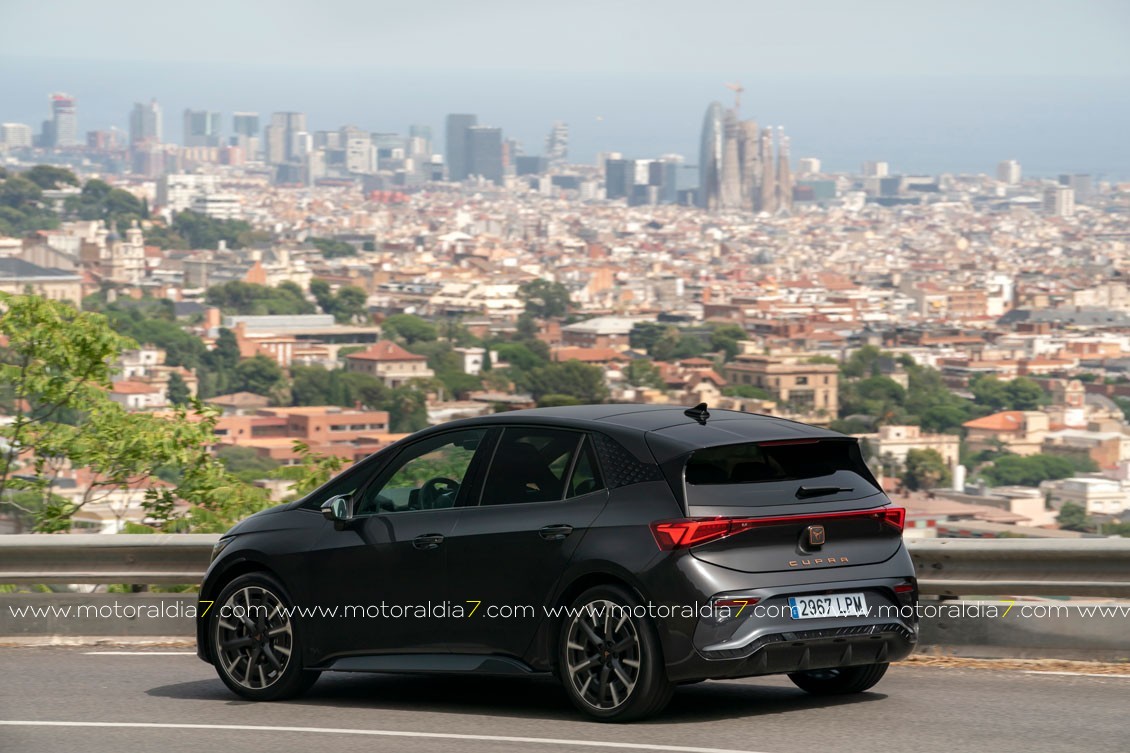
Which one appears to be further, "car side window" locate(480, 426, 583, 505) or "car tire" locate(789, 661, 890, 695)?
"car tire" locate(789, 661, 890, 695)

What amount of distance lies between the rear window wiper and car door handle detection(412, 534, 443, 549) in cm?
146

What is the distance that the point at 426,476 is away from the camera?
7.08 meters

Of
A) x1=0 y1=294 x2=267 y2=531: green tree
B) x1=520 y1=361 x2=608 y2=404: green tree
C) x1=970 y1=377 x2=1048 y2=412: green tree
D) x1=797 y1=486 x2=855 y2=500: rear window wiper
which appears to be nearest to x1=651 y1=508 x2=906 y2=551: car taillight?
x1=797 y1=486 x2=855 y2=500: rear window wiper

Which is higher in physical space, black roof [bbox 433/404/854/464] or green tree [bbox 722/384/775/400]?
black roof [bbox 433/404/854/464]

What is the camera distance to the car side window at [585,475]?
6.37 metres

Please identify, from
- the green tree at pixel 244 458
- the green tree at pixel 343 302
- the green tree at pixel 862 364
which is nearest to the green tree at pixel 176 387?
the green tree at pixel 244 458

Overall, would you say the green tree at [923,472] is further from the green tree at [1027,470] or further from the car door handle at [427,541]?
the car door handle at [427,541]

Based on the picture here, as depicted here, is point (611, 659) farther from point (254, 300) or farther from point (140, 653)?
point (254, 300)

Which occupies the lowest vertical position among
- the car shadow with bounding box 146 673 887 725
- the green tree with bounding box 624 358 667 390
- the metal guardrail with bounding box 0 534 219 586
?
the green tree with bounding box 624 358 667 390

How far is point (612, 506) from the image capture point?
20.5 ft

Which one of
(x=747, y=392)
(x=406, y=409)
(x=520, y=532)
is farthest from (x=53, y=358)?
(x=747, y=392)

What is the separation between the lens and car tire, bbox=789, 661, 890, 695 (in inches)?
271

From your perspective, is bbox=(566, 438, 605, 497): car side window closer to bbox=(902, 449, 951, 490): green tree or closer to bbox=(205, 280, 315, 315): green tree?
bbox=(902, 449, 951, 490): green tree

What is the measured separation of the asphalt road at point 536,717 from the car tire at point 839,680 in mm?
71
